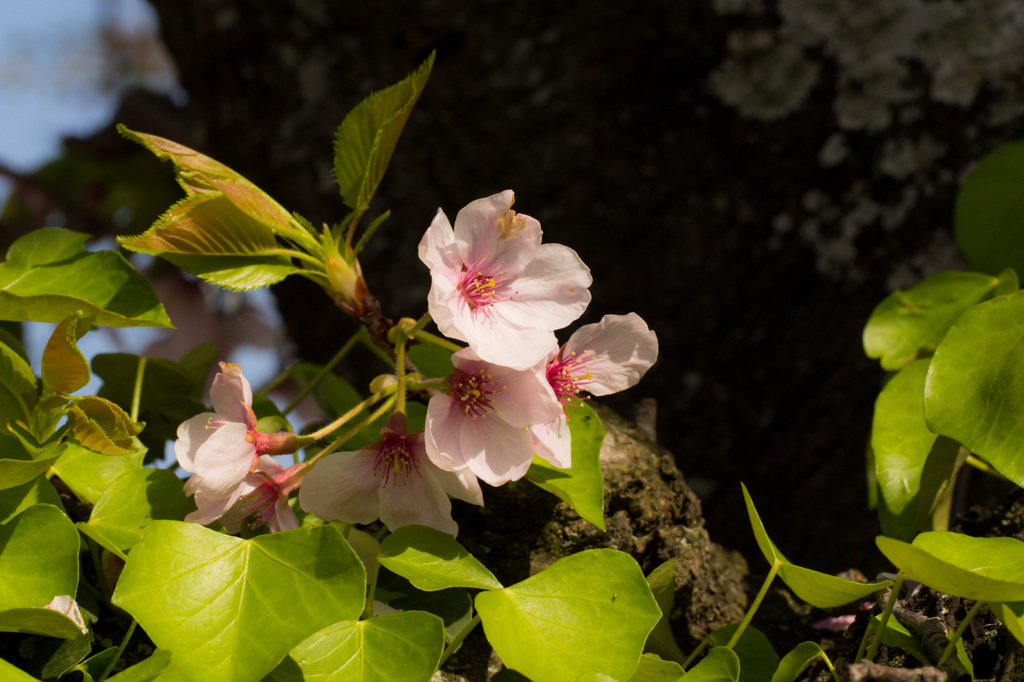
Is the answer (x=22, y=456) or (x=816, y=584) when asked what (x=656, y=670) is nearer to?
(x=816, y=584)

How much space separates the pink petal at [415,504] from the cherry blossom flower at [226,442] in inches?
3.0

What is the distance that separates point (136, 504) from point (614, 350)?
0.35 meters

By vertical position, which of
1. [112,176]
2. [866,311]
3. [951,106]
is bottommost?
[112,176]

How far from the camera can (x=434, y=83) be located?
1354 mm

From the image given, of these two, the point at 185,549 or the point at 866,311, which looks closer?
the point at 185,549

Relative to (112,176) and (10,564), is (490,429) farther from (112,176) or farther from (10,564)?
(112,176)

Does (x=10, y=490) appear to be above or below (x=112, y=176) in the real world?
above

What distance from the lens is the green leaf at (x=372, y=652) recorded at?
1.39ft

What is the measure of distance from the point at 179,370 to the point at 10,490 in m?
0.24

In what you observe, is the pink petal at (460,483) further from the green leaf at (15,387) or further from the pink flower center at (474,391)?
the green leaf at (15,387)

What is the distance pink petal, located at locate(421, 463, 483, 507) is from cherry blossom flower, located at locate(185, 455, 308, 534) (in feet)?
0.31

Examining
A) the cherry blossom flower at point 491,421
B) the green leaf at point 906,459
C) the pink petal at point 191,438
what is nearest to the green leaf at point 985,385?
the green leaf at point 906,459

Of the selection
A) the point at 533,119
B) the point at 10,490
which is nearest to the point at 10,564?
the point at 10,490

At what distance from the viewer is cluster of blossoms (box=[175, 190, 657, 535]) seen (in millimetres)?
473
